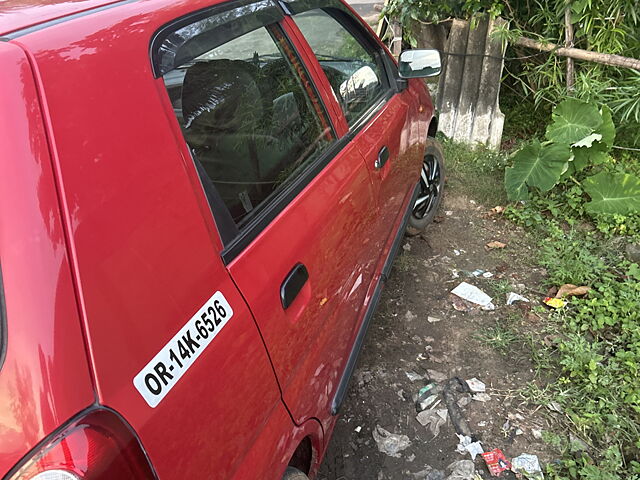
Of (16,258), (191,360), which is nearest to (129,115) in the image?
(16,258)

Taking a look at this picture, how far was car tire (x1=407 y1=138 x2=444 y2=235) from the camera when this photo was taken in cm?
352

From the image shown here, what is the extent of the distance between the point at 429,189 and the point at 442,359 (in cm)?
141

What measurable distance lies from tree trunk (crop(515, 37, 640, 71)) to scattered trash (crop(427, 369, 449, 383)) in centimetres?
266

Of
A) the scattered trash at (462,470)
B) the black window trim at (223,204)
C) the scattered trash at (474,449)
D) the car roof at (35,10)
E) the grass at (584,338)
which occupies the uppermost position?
the car roof at (35,10)

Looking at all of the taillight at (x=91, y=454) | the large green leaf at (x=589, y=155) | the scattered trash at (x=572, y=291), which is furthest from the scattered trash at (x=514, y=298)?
the taillight at (x=91, y=454)

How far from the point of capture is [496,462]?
2129 millimetres

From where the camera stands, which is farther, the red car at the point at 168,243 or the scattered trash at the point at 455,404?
the scattered trash at the point at 455,404

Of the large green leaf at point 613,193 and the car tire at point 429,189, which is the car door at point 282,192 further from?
the large green leaf at point 613,193

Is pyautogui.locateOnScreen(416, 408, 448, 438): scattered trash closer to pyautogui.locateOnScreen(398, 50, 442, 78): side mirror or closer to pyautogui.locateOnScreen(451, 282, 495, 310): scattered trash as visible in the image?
pyautogui.locateOnScreen(451, 282, 495, 310): scattered trash

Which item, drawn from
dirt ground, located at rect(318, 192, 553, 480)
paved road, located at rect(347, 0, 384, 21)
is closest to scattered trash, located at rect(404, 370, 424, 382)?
dirt ground, located at rect(318, 192, 553, 480)

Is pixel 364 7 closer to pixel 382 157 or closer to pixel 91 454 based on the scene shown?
pixel 382 157

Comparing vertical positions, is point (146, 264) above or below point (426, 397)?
above

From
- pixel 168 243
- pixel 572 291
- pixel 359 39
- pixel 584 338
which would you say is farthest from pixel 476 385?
pixel 168 243

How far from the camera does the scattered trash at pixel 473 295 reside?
A: 302 cm
